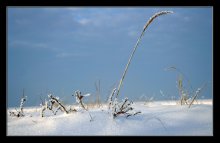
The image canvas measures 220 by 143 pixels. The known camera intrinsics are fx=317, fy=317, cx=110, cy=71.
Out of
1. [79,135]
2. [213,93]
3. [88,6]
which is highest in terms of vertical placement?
[88,6]

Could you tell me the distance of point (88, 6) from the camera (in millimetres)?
2055

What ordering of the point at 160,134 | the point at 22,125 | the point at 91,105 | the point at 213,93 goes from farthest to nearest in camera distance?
the point at 91,105 < the point at 22,125 < the point at 213,93 < the point at 160,134

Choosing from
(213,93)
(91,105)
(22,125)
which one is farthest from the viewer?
(91,105)

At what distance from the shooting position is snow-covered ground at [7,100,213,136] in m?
1.89

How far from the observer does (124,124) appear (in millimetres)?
2000

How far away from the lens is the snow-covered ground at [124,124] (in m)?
1.89
